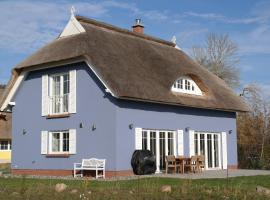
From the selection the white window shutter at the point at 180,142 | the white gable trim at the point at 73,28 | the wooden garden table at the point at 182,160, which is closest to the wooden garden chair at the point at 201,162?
the wooden garden table at the point at 182,160

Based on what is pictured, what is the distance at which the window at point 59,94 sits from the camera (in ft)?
68.3

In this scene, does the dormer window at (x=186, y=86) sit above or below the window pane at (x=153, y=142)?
above

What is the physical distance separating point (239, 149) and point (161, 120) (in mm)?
9883

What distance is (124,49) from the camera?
21969 millimetres

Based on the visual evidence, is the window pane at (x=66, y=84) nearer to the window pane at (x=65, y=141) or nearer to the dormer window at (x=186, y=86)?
the window pane at (x=65, y=141)

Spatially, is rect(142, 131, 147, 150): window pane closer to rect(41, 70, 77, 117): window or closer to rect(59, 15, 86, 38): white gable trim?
rect(41, 70, 77, 117): window

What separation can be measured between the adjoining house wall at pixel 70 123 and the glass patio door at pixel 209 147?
575 centimetres

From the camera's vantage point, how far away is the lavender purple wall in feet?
62.2

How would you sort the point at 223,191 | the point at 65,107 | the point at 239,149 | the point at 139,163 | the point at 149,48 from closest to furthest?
1. the point at 223,191
2. the point at 139,163
3. the point at 65,107
4. the point at 149,48
5. the point at 239,149

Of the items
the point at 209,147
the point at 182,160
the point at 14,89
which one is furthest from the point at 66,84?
the point at 209,147

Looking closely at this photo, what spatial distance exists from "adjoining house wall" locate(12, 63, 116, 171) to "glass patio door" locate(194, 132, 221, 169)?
5.75 m

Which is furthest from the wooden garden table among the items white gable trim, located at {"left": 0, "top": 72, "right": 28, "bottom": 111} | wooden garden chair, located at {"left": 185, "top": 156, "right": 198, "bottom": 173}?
white gable trim, located at {"left": 0, "top": 72, "right": 28, "bottom": 111}

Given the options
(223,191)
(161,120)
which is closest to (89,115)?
(161,120)

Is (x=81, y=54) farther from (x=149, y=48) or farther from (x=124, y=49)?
(x=149, y=48)
